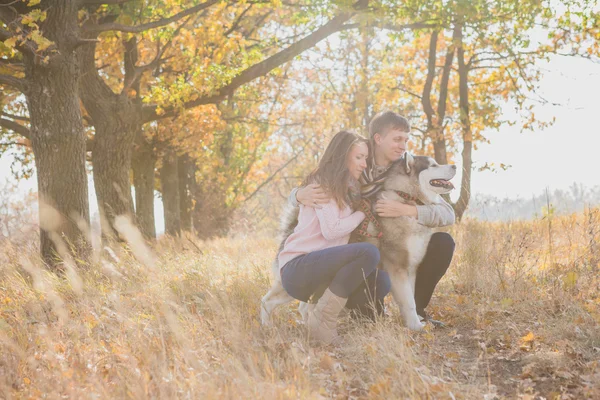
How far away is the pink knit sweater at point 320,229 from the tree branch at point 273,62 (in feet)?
17.3

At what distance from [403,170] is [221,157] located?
577 inches

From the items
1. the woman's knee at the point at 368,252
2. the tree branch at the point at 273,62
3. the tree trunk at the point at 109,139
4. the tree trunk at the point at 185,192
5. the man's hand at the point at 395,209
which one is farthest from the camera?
the tree trunk at the point at 185,192

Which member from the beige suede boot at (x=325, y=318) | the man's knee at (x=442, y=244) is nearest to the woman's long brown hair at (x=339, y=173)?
the beige suede boot at (x=325, y=318)

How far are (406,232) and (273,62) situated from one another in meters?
5.71

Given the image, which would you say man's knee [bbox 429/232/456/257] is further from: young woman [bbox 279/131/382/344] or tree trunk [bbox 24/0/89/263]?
tree trunk [bbox 24/0/89/263]

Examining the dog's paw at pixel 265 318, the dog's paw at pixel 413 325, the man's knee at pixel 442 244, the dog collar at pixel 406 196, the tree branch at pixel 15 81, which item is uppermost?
the tree branch at pixel 15 81

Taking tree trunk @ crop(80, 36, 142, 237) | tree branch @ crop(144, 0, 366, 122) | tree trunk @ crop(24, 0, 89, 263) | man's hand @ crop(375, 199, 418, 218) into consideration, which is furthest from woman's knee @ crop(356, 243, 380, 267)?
tree trunk @ crop(80, 36, 142, 237)

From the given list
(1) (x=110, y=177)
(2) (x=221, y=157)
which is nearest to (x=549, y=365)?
(1) (x=110, y=177)

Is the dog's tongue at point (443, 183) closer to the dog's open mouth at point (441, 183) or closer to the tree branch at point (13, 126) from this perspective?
the dog's open mouth at point (441, 183)

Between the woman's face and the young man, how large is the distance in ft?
0.80

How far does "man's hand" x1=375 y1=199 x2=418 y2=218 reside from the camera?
15.4 feet

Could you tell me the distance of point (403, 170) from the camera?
4832 mm

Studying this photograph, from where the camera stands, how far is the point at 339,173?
4539 mm

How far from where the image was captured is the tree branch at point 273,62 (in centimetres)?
929
